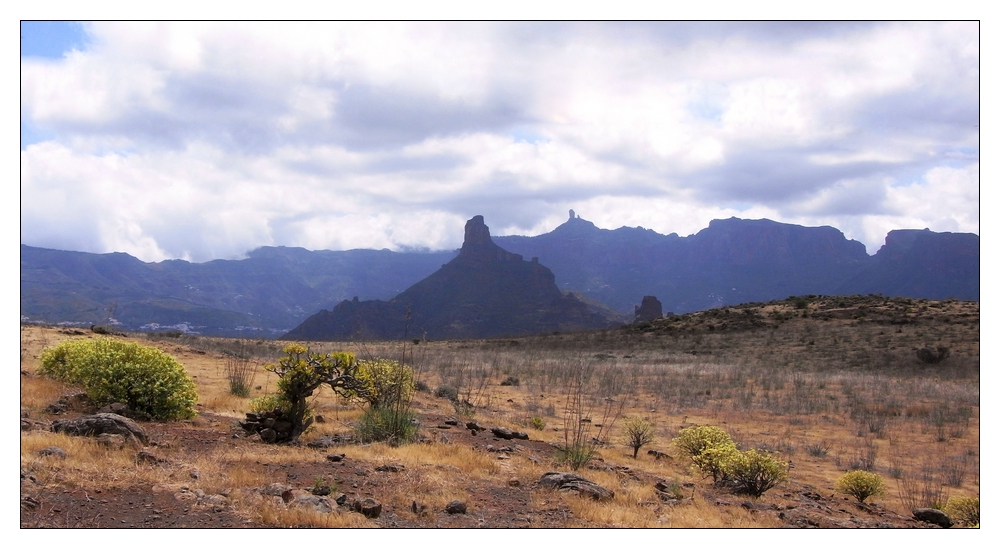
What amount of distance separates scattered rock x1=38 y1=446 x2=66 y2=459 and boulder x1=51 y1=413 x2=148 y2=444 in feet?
2.71

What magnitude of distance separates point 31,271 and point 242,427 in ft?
659

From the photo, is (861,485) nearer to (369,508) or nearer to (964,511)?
(964,511)

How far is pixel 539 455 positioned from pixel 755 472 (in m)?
3.31

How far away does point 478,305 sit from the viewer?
5320 inches

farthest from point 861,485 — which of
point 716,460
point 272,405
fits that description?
point 272,405

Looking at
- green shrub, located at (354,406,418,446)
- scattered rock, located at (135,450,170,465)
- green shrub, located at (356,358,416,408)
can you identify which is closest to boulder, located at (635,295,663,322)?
green shrub, located at (356,358,416,408)

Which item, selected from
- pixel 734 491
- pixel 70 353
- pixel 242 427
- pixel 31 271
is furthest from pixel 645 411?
pixel 31 271

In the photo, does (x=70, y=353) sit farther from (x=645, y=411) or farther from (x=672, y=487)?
(x=645, y=411)

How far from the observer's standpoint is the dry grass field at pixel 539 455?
236 inches

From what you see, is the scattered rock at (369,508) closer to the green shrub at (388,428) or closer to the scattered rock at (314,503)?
the scattered rock at (314,503)

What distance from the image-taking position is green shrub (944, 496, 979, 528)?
785cm

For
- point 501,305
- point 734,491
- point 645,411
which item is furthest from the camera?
point 501,305

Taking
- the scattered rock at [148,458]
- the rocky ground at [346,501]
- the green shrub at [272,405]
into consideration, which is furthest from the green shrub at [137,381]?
the scattered rock at [148,458]

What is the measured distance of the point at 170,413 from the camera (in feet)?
31.7
